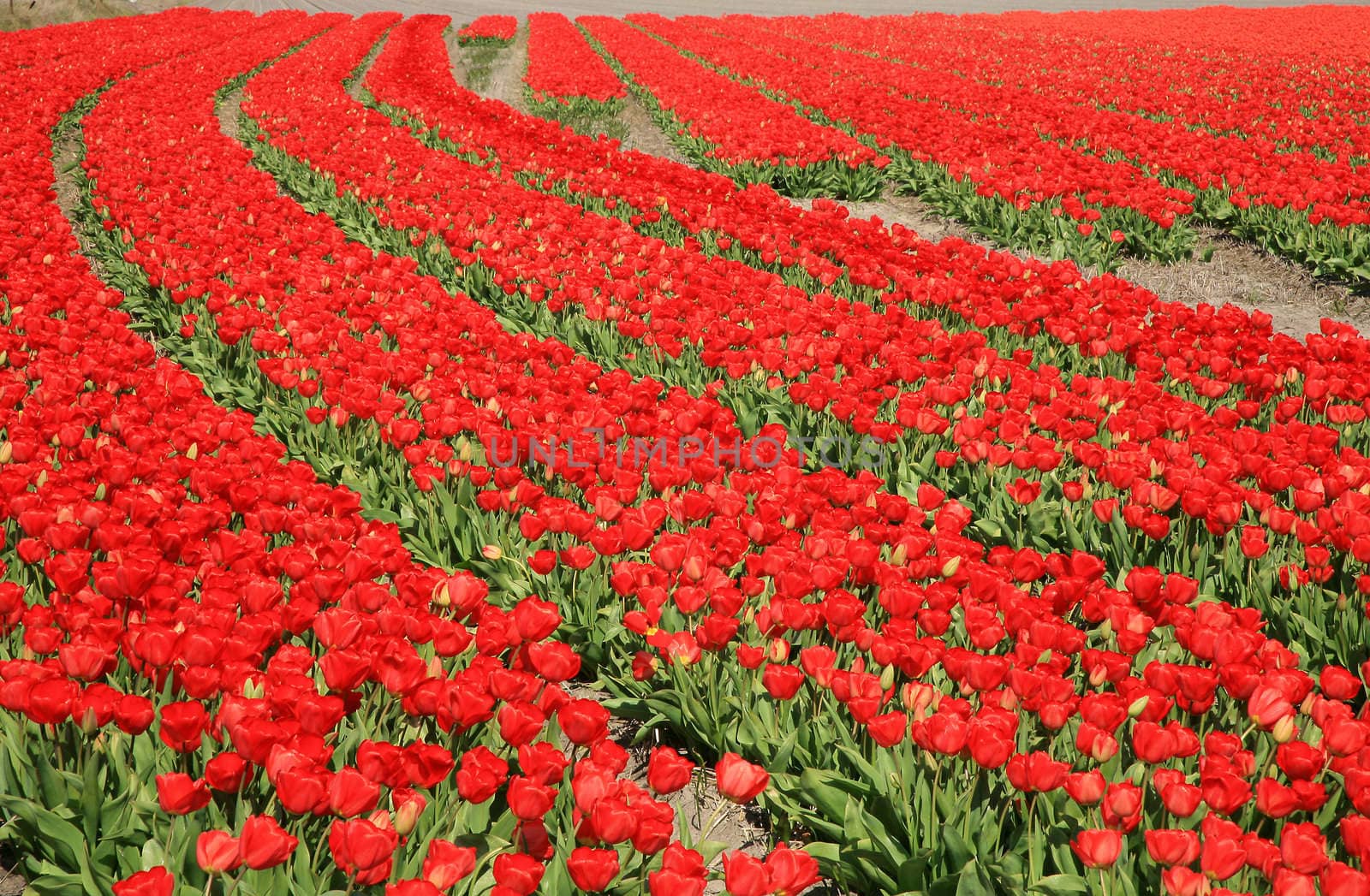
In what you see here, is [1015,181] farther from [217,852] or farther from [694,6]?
[694,6]

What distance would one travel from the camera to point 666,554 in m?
3.37

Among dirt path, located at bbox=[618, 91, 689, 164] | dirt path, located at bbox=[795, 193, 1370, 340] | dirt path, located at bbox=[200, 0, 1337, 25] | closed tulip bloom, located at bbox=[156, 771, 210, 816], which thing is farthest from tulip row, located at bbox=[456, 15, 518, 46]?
closed tulip bloom, located at bbox=[156, 771, 210, 816]

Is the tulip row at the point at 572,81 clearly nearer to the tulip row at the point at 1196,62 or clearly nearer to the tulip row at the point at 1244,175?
the tulip row at the point at 1244,175

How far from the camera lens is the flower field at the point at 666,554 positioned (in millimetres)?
2391

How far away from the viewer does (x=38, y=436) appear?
4.33 metres

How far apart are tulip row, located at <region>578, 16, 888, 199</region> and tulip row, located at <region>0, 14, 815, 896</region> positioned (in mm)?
10128

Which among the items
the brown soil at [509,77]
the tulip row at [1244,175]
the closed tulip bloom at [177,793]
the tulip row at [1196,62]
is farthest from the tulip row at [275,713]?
the brown soil at [509,77]

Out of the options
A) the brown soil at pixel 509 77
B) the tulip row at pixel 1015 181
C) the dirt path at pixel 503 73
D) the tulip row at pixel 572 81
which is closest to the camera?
the tulip row at pixel 1015 181

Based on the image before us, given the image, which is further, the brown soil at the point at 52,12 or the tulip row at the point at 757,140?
the brown soil at the point at 52,12

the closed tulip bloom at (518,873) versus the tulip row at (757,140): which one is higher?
the tulip row at (757,140)

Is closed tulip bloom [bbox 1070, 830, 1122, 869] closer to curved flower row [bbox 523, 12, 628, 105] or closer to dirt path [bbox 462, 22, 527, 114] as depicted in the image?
curved flower row [bbox 523, 12, 628, 105]

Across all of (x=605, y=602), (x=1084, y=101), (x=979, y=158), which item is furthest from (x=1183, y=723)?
(x=1084, y=101)

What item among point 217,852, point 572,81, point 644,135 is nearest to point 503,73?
point 572,81

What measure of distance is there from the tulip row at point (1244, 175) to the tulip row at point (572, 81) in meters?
6.20
